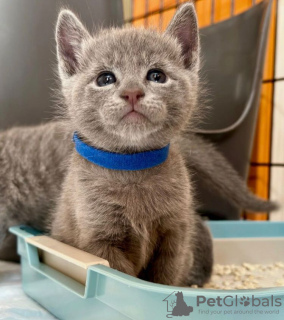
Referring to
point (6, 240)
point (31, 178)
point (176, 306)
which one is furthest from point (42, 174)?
point (176, 306)

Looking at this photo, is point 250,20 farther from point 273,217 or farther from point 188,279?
point 188,279

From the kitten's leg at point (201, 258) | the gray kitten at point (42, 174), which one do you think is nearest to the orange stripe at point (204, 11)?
the gray kitten at point (42, 174)

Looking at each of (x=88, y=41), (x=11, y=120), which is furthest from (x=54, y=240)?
(x=11, y=120)

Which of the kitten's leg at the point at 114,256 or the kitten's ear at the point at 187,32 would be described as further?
the kitten's ear at the point at 187,32

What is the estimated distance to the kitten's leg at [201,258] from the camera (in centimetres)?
115

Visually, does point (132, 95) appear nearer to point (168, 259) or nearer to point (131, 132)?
point (131, 132)

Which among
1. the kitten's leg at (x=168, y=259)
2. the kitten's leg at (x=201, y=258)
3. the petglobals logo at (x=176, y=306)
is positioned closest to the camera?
the petglobals logo at (x=176, y=306)

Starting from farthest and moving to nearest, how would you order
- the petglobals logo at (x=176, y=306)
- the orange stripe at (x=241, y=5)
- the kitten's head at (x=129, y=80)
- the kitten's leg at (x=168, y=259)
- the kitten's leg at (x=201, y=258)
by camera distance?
the orange stripe at (x=241, y=5), the kitten's leg at (x=201, y=258), the kitten's leg at (x=168, y=259), the kitten's head at (x=129, y=80), the petglobals logo at (x=176, y=306)

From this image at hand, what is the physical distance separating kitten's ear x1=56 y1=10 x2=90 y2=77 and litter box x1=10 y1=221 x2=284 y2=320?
42 cm

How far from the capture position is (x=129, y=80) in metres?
0.79

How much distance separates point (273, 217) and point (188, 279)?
1.02 metres

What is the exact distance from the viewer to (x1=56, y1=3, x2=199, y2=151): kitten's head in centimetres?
77

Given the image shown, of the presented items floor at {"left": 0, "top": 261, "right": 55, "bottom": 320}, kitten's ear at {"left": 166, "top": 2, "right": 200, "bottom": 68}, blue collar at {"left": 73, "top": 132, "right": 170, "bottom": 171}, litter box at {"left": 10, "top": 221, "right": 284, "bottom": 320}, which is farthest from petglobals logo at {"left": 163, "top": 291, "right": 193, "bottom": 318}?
kitten's ear at {"left": 166, "top": 2, "right": 200, "bottom": 68}

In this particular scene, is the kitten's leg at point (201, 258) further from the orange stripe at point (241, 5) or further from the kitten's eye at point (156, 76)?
the orange stripe at point (241, 5)
